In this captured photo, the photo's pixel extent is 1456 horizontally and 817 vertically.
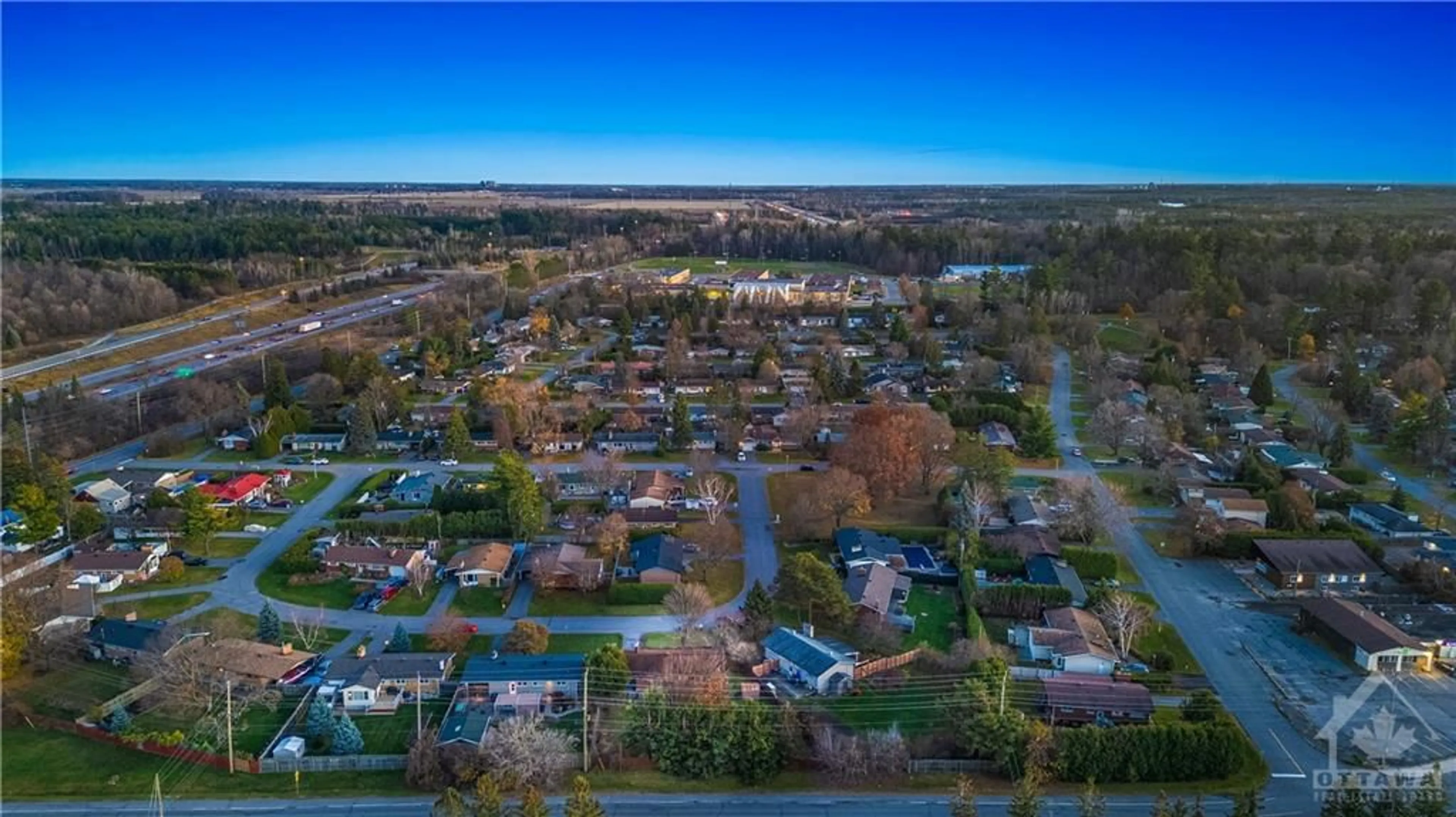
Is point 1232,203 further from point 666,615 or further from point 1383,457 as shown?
point 666,615

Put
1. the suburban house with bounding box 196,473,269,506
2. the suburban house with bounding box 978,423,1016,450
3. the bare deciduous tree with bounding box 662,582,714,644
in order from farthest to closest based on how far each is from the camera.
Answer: the suburban house with bounding box 978,423,1016,450 → the suburban house with bounding box 196,473,269,506 → the bare deciduous tree with bounding box 662,582,714,644

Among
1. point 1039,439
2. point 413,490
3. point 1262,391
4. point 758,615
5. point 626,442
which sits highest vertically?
point 1262,391

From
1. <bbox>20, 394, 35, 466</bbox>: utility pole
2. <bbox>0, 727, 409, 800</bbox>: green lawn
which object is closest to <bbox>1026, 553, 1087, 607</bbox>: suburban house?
<bbox>0, 727, 409, 800</bbox>: green lawn

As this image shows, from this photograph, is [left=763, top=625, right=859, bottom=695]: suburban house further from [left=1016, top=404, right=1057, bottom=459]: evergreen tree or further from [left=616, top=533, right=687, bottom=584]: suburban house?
[left=1016, top=404, right=1057, bottom=459]: evergreen tree

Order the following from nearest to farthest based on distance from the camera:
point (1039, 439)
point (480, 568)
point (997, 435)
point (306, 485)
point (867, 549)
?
point (480, 568) → point (867, 549) → point (306, 485) → point (1039, 439) → point (997, 435)

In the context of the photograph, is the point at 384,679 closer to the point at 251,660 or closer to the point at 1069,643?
the point at 251,660

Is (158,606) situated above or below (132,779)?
above

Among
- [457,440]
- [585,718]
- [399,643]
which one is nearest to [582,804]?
[585,718]
